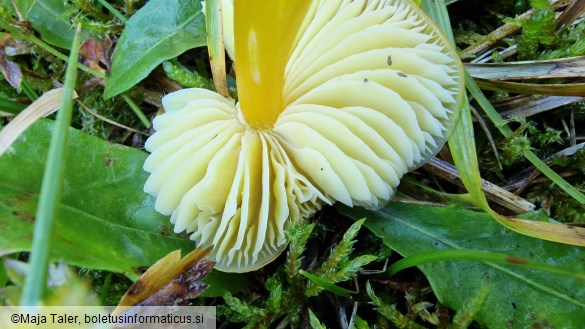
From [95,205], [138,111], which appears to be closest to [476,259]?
[95,205]

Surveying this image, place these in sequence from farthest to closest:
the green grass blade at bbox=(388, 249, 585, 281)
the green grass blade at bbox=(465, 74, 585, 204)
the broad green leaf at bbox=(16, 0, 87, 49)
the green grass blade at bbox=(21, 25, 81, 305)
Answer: the broad green leaf at bbox=(16, 0, 87, 49) < the green grass blade at bbox=(465, 74, 585, 204) < the green grass blade at bbox=(388, 249, 585, 281) < the green grass blade at bbox=(21, 25, 81, 305)

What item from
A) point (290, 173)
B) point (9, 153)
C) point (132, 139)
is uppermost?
point (132, 139)

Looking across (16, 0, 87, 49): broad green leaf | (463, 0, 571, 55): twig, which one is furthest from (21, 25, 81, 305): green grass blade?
(463, 0, 571, 55): twig

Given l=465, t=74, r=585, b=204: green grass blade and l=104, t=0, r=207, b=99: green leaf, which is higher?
l=104, t=0, r=207, b=99: green leaf

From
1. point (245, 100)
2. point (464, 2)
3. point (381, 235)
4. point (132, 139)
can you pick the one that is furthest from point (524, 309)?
point (132, 139)

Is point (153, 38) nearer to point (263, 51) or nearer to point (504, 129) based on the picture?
point (263, 51)

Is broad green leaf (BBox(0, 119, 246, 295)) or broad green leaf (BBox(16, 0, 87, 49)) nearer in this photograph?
broad green leaf (BBox(0, 119, 246, 295))

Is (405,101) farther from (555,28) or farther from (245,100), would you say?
(555,28)

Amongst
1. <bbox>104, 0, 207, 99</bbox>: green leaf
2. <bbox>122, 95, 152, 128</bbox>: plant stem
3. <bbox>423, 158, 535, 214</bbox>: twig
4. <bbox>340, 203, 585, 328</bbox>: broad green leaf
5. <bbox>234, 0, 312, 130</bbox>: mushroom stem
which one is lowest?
<bbox>340, 203, 585, 328</bbox>: broad green leaf

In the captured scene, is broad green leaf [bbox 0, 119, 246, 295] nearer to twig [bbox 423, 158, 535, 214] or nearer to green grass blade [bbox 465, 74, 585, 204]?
twig [bbox 423, 158, 535, 214]
